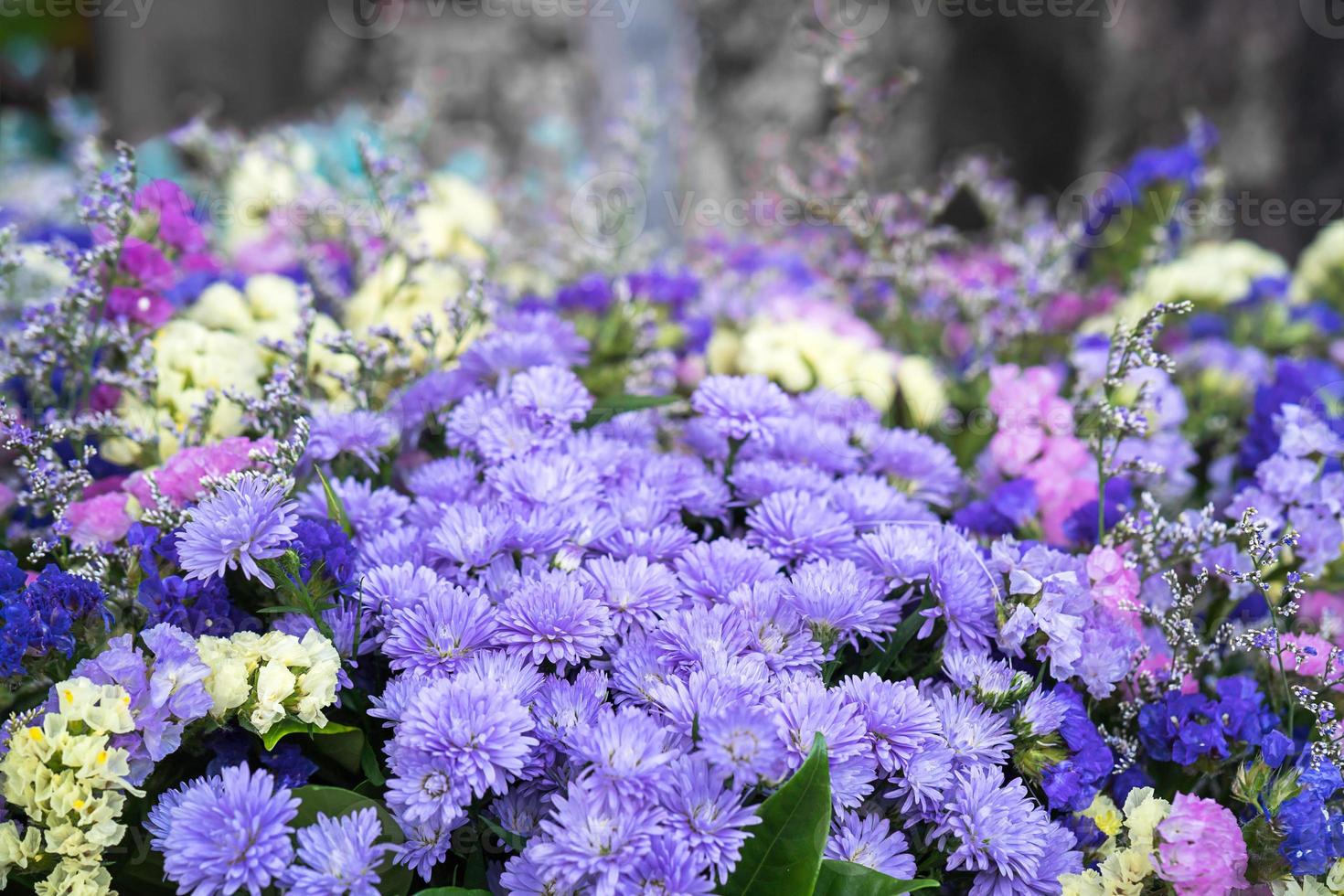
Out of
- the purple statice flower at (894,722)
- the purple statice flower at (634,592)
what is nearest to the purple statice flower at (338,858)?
the purple statice flower at (634,592)

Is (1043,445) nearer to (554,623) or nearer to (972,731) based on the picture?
(972,731)

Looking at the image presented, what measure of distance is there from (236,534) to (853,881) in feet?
1.82

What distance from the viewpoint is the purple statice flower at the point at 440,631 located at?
838mm

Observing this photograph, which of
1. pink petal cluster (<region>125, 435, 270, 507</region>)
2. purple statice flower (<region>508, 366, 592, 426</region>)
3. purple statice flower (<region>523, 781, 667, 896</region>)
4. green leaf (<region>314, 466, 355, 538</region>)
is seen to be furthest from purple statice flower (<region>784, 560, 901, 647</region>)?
pink petal cluster (<region>125, 435, 270, 507</region>)

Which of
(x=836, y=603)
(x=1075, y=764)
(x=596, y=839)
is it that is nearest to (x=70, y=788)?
(x=596, y=839)

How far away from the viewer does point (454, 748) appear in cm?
76

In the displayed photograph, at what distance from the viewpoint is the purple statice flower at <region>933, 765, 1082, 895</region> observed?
812 millimetres

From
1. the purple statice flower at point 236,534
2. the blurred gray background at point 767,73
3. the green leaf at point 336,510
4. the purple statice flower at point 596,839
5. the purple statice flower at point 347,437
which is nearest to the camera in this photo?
the purple statice flower at point 596,839

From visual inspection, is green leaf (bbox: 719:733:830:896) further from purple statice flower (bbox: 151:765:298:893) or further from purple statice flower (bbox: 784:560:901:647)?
purple statice flower (bbox: 151:765:298:893)

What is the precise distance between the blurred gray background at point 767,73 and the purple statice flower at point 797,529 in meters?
1.09

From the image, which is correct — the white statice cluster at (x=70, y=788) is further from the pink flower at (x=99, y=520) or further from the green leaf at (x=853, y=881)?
the green leaf at (x=853, y=881)

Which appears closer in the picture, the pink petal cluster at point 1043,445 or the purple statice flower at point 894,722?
the purple statice flower at point 894,722

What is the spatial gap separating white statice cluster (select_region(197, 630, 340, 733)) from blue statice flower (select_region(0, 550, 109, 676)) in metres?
0.12

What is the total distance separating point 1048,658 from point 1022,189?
276 cm
